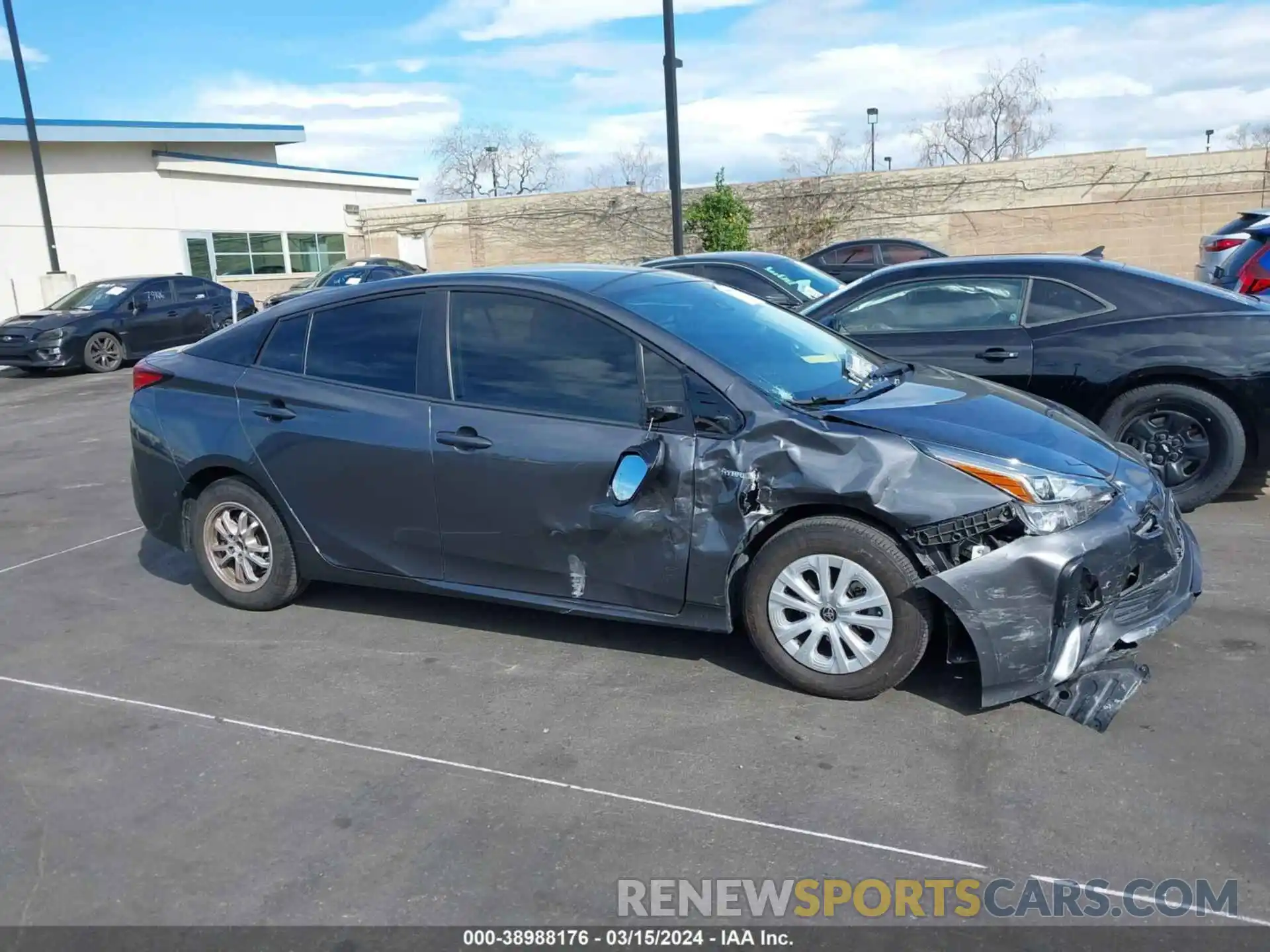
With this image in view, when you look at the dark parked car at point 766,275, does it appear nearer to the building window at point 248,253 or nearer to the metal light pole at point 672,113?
the metal light pole at point 672,113

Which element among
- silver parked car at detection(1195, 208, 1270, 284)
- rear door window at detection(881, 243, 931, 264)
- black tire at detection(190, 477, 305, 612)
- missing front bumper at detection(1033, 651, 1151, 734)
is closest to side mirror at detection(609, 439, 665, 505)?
missing front bumper at detection(1033, 651, 1151, 734)

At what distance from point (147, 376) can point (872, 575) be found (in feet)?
13.0

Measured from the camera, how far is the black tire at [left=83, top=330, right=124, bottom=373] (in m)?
17.5

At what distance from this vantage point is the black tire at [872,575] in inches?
157

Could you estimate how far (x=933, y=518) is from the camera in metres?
3.93

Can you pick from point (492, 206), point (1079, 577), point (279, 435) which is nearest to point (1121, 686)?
point (1079, 577)

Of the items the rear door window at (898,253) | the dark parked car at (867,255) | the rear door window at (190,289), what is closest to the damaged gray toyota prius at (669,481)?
the dark parked car at (867,255)

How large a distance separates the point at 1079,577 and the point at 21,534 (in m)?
6.80

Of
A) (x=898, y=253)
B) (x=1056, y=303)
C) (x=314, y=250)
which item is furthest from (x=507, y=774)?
(x=314, y=250)

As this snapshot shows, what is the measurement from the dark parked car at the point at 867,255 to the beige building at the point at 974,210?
8345 mm

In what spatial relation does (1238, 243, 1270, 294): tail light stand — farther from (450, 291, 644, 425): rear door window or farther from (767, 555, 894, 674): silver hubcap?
→ (450, 291, 644, 425): rear door window

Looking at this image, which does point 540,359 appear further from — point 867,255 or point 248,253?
point 248,253

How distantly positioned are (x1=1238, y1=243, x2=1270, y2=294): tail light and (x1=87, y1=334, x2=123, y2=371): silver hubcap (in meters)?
16.2
